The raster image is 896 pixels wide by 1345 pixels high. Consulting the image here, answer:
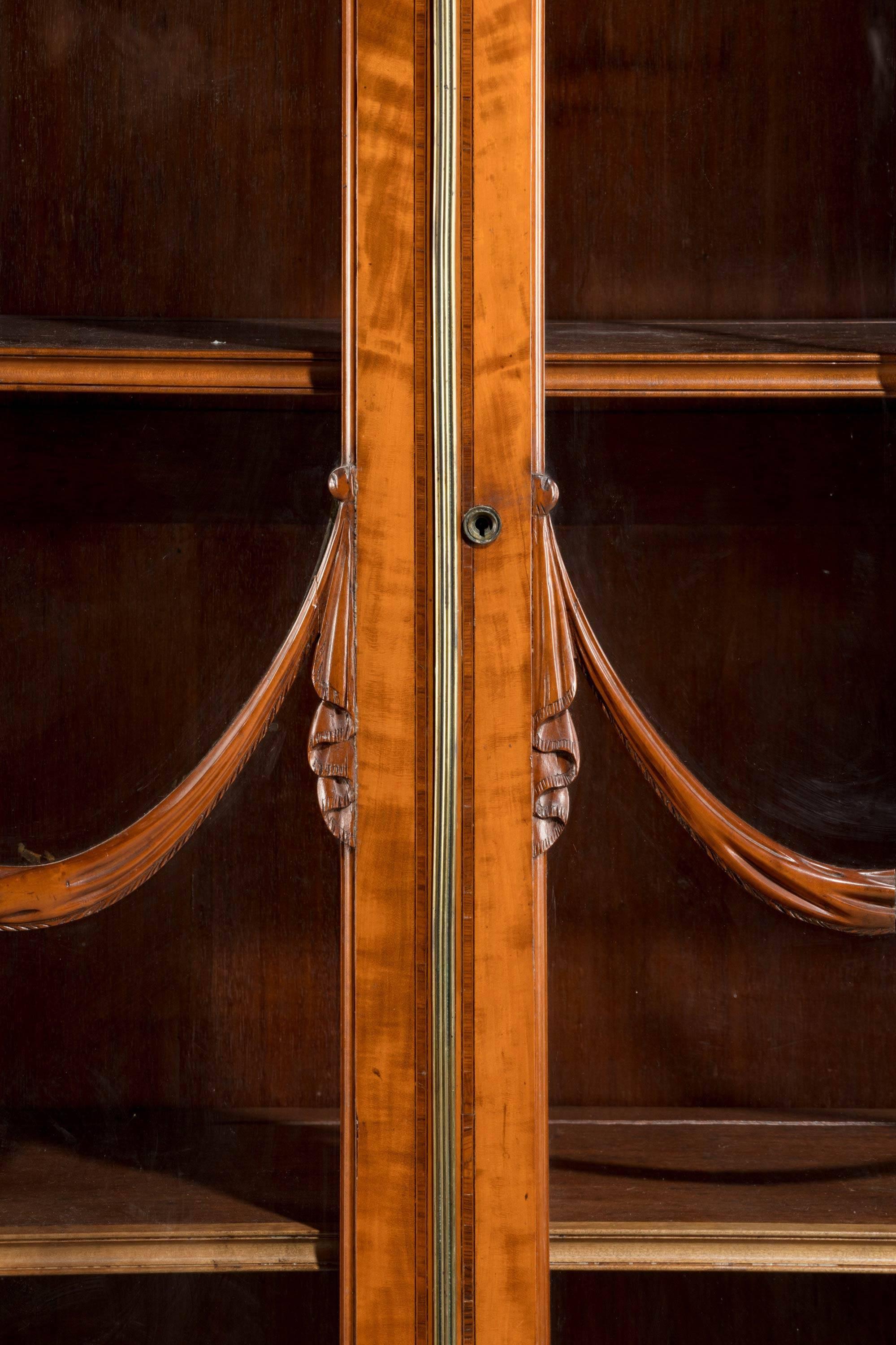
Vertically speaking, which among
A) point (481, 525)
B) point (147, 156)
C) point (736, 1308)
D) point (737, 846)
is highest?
point (147, 156)

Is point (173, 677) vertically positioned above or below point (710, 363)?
below

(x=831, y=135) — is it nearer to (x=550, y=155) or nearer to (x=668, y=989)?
(x=550, y=155)

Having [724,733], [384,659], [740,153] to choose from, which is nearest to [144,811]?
[384,659]

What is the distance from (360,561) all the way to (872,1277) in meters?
0.42

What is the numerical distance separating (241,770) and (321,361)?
197 mm

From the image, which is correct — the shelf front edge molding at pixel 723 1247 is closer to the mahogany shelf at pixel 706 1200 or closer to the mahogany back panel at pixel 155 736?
A: the mahogany shelf at pixel 706 1200

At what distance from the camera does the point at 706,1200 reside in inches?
20.9

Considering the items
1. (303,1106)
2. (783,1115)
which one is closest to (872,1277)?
(783,1115)

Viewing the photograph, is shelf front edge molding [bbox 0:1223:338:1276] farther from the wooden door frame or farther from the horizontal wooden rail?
the horizontal wooden rail

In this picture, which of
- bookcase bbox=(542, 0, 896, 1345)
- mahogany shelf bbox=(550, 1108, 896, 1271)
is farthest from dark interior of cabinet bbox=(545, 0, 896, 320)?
mahogany shelf bbox=(550, 1108, 896, 1271)

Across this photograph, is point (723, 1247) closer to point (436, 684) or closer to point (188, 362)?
point (436, 684)

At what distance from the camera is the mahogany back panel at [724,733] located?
534 mm

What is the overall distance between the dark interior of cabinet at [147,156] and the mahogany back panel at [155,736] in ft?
0.21

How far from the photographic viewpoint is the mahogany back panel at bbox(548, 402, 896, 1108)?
1.75ft
